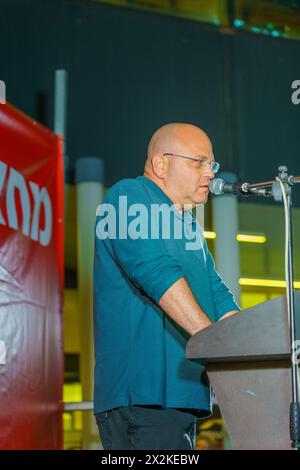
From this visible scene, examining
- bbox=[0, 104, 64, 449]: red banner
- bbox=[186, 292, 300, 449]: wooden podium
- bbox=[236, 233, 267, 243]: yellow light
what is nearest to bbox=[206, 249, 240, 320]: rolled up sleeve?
bbox=[186, 292, 300, 449]: wooden podium

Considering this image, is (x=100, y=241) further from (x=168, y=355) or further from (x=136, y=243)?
(x=168, y=355)

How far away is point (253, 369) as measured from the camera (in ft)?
5.57

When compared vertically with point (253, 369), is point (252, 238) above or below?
above

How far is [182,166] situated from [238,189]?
0.31 m

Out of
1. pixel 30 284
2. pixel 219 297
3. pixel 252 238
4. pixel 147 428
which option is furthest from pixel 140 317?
pixel 252 238

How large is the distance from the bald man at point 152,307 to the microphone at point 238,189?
194 millimetres

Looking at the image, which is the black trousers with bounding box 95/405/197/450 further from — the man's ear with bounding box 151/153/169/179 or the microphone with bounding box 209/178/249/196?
the man's ear with bounding box 151/153/169/179

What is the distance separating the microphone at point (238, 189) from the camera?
1.90m

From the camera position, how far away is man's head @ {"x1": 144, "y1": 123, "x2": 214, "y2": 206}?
220 centimetres

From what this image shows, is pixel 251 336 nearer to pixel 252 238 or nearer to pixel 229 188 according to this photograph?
pixel 229 188

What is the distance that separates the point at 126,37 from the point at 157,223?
376 cm

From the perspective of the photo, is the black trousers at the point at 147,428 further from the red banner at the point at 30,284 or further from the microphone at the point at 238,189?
the red banner at the point at 30,284

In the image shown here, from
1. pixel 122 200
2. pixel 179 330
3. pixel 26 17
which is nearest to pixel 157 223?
pixel 122 200

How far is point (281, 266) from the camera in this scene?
7.31 metres
